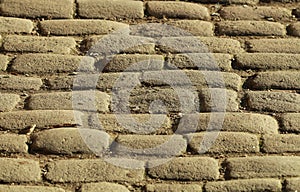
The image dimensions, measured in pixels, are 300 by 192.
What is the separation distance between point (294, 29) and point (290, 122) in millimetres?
844

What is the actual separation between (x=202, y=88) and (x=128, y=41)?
0.53 metres

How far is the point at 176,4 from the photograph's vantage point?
4.71m

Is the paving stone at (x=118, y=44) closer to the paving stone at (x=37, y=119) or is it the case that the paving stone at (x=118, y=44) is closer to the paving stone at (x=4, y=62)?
the paving stone at (x=4, y=62)

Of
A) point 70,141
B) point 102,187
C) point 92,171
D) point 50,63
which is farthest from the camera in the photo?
point 50,63

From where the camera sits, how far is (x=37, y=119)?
383cm

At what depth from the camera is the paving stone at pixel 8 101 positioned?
392 cm

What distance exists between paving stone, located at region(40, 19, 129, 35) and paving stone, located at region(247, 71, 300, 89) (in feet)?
2.45

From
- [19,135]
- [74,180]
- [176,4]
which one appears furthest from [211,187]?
[176,4]

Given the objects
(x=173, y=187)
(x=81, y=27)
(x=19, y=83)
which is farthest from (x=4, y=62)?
(x=173, y=187)

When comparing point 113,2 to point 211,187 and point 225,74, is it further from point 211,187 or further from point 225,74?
point 211,187

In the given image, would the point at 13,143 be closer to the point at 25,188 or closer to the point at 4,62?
the point at 25,188

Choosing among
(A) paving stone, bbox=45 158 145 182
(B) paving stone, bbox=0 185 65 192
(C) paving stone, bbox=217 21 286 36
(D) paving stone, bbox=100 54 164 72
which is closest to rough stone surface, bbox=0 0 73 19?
(D) paving stone, bbox=100 54 164 72

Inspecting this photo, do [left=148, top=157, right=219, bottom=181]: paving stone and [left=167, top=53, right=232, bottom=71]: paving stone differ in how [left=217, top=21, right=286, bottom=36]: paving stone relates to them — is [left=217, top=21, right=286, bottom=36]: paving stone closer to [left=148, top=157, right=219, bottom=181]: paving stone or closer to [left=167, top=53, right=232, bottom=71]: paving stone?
[left=167, top=53, right=232, bottom=71]: paving stone

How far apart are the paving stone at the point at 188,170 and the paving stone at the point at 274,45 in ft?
3.16
